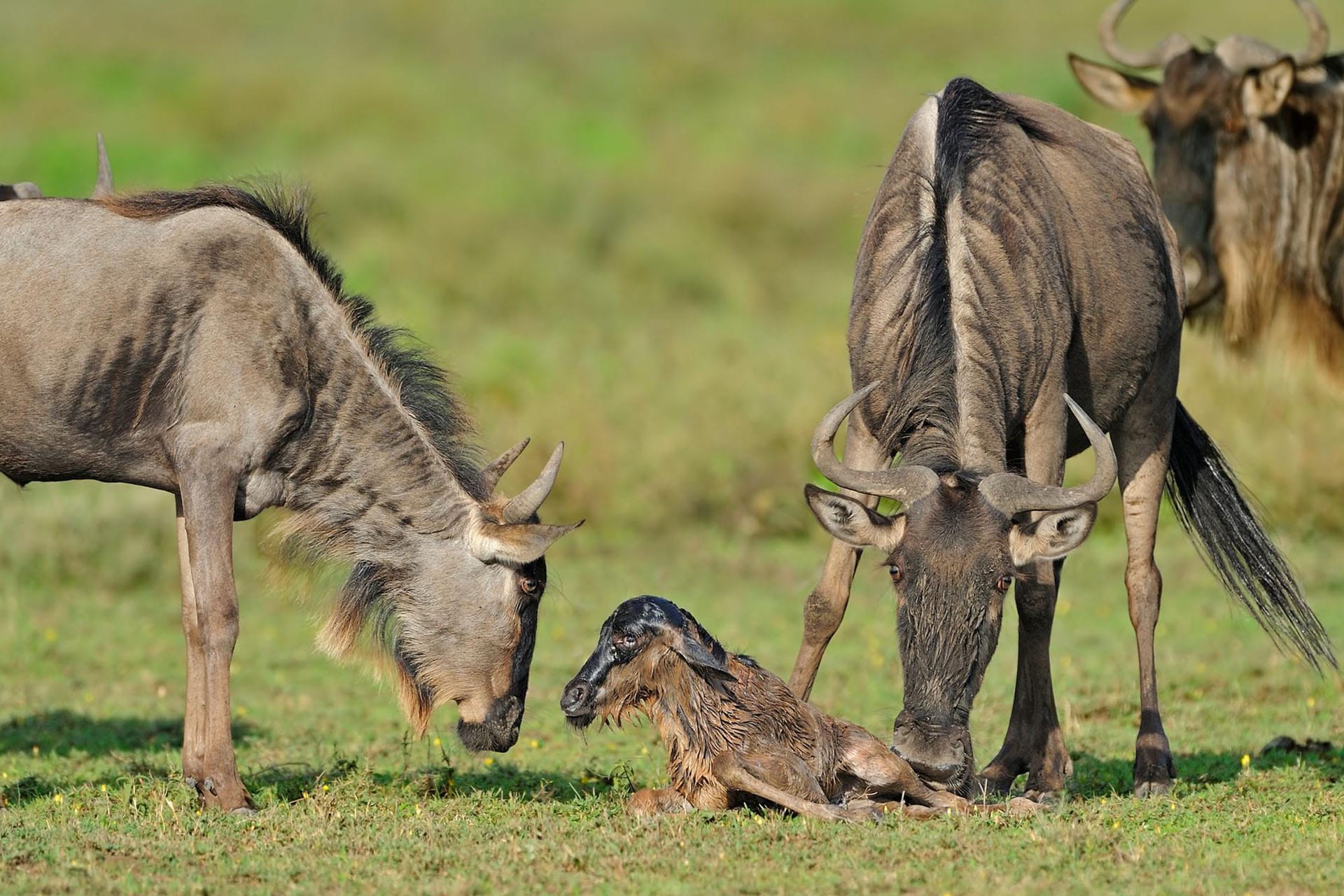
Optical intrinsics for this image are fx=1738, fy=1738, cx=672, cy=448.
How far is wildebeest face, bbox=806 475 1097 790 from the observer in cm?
623

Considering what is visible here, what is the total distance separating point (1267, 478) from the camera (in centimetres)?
1464

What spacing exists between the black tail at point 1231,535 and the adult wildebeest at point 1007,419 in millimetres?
10

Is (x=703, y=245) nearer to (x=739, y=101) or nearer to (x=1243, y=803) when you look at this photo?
(x=739, y=101)

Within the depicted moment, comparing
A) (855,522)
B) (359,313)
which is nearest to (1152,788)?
(855,522)

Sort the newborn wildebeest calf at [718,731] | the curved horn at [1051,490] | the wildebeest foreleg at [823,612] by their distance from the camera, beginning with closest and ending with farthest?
the curved horn at [1051,490]
the newborn wildebeest calf at [718,731]
the wildebeest foreleg at [823,612]

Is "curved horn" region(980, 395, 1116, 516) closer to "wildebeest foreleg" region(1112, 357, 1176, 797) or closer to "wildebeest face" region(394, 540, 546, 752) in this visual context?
"wildebeest foreleg" region(1112, 357, 1176, 797)

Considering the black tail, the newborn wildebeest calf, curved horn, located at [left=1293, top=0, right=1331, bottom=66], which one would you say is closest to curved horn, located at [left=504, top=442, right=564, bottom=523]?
the newborn wildebeest calf

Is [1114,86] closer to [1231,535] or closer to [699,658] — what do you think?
[1231,535]

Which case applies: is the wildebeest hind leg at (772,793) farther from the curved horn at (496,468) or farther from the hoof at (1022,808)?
the curved horn at (496,468)

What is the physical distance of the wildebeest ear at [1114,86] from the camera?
10188mm

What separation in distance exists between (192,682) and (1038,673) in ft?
12.2

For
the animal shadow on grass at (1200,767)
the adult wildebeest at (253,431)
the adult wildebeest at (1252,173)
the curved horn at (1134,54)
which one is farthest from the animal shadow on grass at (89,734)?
the curved horn at (1134,54)

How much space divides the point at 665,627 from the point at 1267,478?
9526 millimetres

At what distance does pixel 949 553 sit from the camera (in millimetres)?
6301
